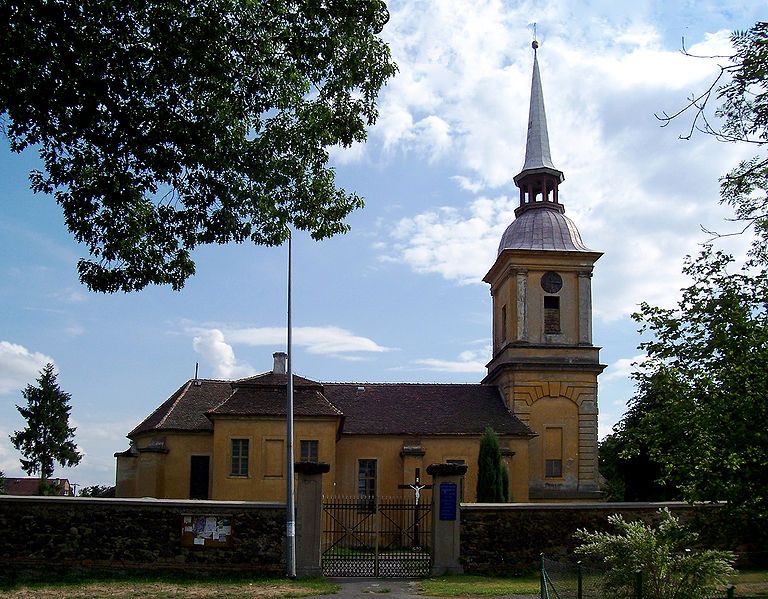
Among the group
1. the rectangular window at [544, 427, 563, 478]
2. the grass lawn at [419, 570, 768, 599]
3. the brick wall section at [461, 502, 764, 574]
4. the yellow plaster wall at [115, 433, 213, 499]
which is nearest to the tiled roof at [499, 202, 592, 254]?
the rectangular window at [544, 427, 563, 478]

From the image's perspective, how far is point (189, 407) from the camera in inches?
1494

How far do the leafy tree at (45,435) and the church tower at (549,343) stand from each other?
35195 mm

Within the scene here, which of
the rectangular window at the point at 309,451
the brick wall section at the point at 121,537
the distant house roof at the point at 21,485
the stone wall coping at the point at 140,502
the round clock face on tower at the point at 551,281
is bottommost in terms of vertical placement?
the distant house roof at the point at 21,485

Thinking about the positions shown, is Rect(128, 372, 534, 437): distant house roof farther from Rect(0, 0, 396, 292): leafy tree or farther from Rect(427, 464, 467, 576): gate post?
Rect(0, 0, 396, 292): leafy tree

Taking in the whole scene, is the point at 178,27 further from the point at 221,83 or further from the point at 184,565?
the point at 184,565

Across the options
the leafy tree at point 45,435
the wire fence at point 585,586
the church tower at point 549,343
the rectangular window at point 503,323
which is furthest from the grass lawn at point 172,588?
the leafy tree at point 45,435

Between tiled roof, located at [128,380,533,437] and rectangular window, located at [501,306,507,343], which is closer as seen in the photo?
tiled roof, located at [128,380,533,437]

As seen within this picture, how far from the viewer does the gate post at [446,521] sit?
70.7ft

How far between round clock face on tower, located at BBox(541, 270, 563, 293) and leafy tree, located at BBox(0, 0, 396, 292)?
27.9 metres

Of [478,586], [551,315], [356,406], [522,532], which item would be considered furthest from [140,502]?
[551,315]

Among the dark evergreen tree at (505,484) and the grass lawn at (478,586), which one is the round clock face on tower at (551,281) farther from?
the grass lawn at (478,586)

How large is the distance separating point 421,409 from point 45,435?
36.1m

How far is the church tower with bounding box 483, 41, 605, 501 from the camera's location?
38906mm

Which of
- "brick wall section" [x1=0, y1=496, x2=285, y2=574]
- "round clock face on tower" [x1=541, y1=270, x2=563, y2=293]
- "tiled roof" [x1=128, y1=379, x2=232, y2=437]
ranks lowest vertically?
"brick wall section" [x1=0, y1=496, x2=285, y2=574]
